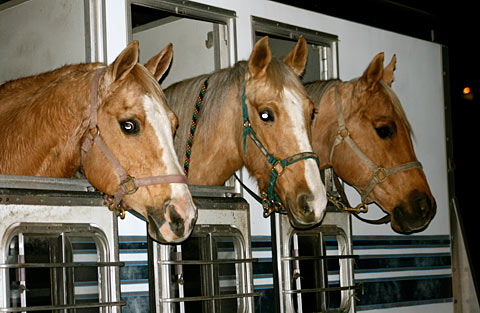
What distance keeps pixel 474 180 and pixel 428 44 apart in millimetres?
3211

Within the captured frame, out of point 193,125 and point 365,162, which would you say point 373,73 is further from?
point 193,125

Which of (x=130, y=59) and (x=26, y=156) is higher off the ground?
(x=130, y=59)

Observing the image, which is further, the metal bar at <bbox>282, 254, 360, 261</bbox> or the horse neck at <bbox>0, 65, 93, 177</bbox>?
the metal bar at <bbox>282, 254, 360, 261</bbox>

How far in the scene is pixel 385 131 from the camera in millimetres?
4203

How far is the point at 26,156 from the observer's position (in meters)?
3.06

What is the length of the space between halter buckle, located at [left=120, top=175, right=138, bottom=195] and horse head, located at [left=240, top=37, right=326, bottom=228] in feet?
2.64

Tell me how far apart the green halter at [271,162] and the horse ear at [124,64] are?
2.59 ft

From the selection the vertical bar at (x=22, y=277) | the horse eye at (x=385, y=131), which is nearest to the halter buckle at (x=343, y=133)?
the horse eye at (x=385, y=131)

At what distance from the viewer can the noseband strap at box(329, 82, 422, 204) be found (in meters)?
4.16

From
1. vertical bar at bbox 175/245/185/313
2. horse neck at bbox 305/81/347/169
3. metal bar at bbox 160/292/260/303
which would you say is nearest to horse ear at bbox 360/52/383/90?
horse neck at bbox 305/81/347/169

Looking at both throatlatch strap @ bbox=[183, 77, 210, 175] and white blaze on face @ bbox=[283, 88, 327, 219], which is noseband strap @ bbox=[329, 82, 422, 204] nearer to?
white blaze on face @ bbox=[283, 88, 327, 219]

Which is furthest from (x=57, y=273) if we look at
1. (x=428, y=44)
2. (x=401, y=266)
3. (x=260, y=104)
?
(x=428, y=44)

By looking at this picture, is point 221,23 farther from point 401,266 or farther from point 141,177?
point 401,266

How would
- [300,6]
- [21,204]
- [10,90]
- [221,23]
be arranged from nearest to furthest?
[21,204] → [10,90] → [221,23] → [300,6]
